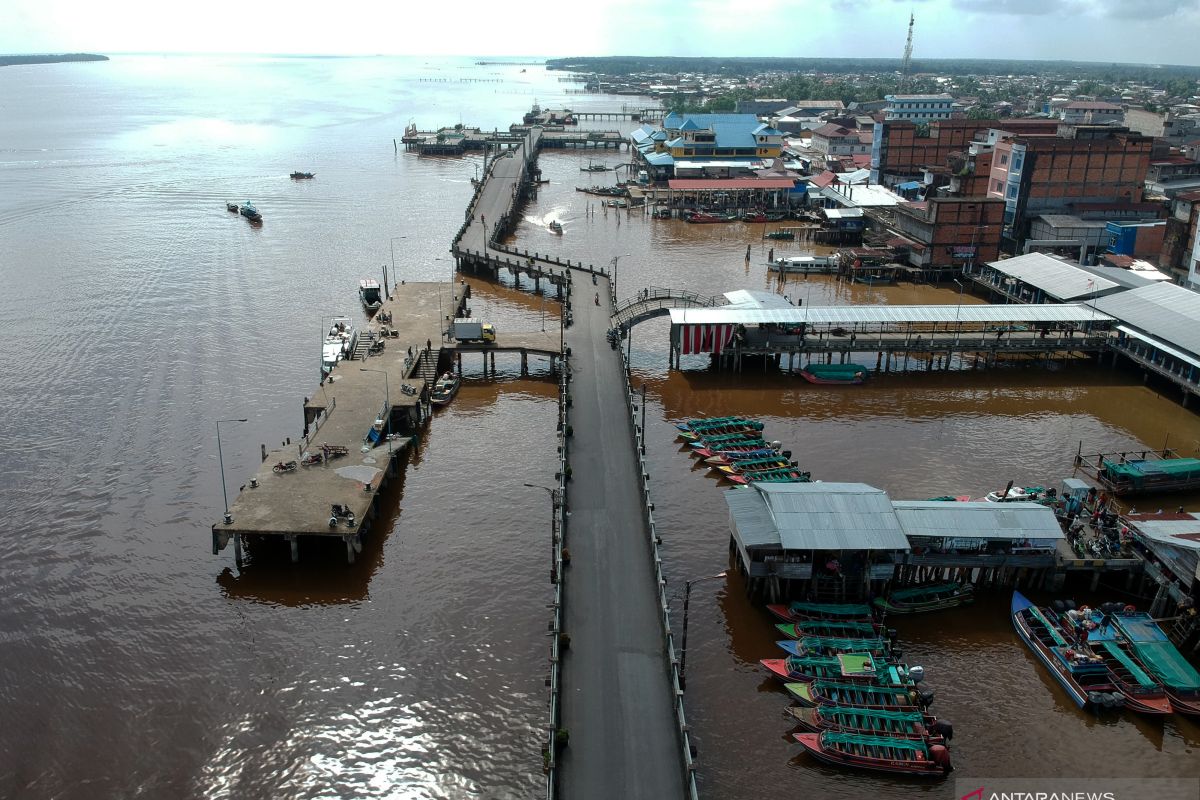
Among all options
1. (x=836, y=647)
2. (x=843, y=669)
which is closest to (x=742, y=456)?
(x=836, y=647)

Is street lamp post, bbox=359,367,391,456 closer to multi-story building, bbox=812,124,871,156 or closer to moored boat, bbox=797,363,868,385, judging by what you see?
moored boat, bbox=797,363,868,385

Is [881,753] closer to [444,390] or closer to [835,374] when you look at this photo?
[835,374]

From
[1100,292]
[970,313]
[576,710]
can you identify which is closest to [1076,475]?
[970,313]

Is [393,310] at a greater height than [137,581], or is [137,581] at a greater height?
[393,310]

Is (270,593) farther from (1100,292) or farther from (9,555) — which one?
(1100,292)

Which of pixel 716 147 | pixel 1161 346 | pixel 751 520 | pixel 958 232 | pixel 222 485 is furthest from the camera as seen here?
pixel 716 147

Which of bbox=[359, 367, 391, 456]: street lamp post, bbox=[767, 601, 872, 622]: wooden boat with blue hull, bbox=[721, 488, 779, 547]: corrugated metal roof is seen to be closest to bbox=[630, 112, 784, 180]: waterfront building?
bbox=[359, 367, 391, 456]: street lamp post
